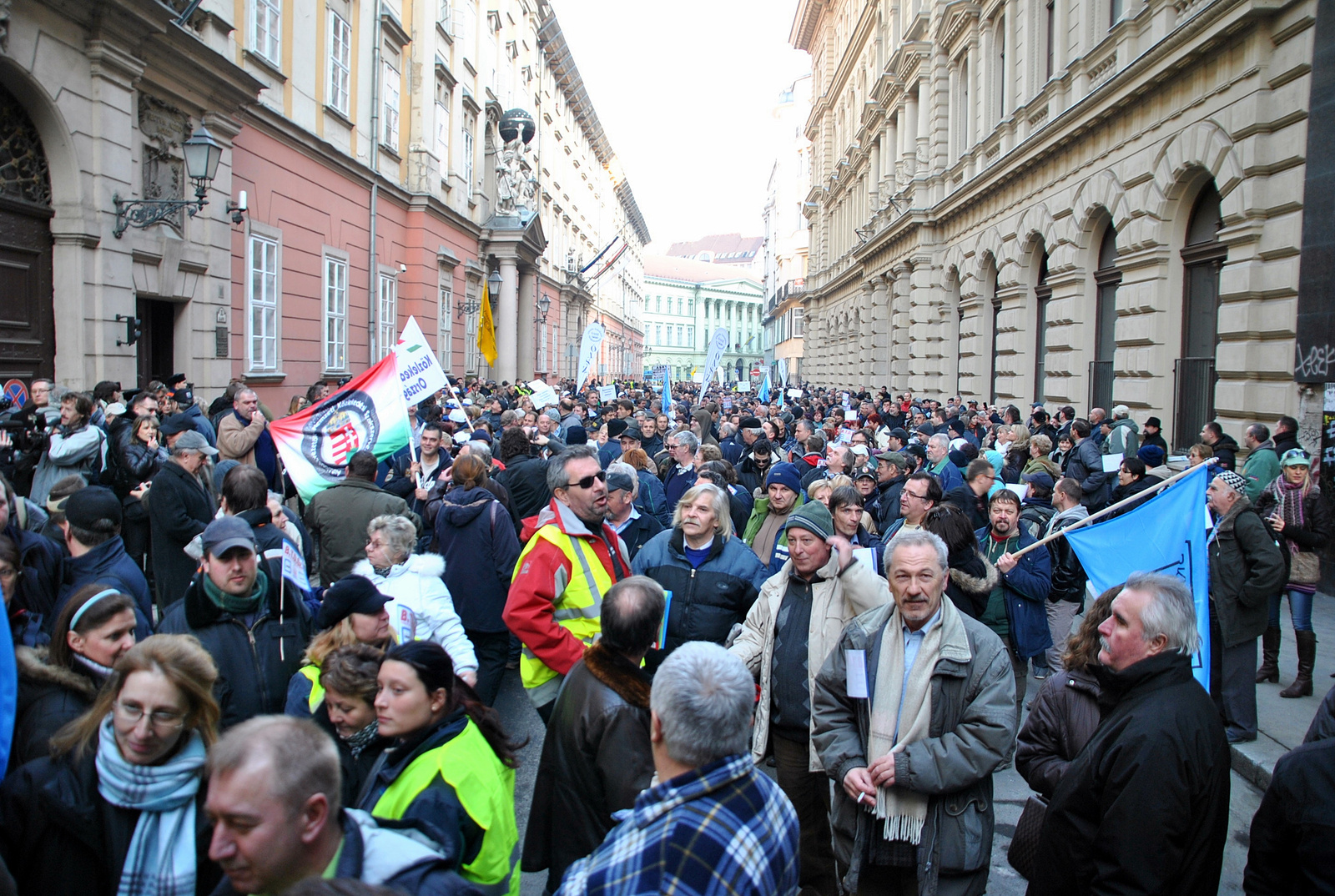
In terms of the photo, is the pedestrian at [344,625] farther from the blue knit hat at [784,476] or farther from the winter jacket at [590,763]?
the blue knit hat at [784,476]

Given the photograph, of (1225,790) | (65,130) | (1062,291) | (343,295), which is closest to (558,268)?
(343,295)

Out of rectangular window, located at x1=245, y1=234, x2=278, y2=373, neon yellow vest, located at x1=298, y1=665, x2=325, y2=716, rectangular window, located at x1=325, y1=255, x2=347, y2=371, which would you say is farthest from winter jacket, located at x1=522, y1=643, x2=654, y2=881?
rectangular window, located at x1=325, y1=255, x2=347, y2=371

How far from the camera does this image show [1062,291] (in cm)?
1708

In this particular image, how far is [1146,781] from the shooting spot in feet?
8.77

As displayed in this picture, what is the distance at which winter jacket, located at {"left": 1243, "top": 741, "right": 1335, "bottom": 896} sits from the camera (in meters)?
2.42

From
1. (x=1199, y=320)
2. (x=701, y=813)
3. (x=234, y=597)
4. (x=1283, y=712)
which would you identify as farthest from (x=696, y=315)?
(x=701, y=813)

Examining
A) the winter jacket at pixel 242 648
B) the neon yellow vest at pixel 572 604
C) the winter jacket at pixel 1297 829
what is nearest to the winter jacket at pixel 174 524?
the winter jacket at pixel 242 648

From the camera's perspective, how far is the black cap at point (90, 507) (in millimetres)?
4066

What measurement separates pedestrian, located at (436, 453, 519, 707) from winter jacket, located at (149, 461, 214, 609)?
159 centimetres

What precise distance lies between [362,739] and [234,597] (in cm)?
105

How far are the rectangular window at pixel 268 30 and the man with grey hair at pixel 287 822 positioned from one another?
1502 centimetres

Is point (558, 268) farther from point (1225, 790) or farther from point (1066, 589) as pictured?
point (1225, 790)

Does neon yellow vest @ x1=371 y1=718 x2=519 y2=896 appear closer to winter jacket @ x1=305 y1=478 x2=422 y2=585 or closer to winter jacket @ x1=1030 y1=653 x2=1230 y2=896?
winter jacket @ x1=1030 y1=653 x2=1230 y2=896

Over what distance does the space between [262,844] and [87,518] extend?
283cm
